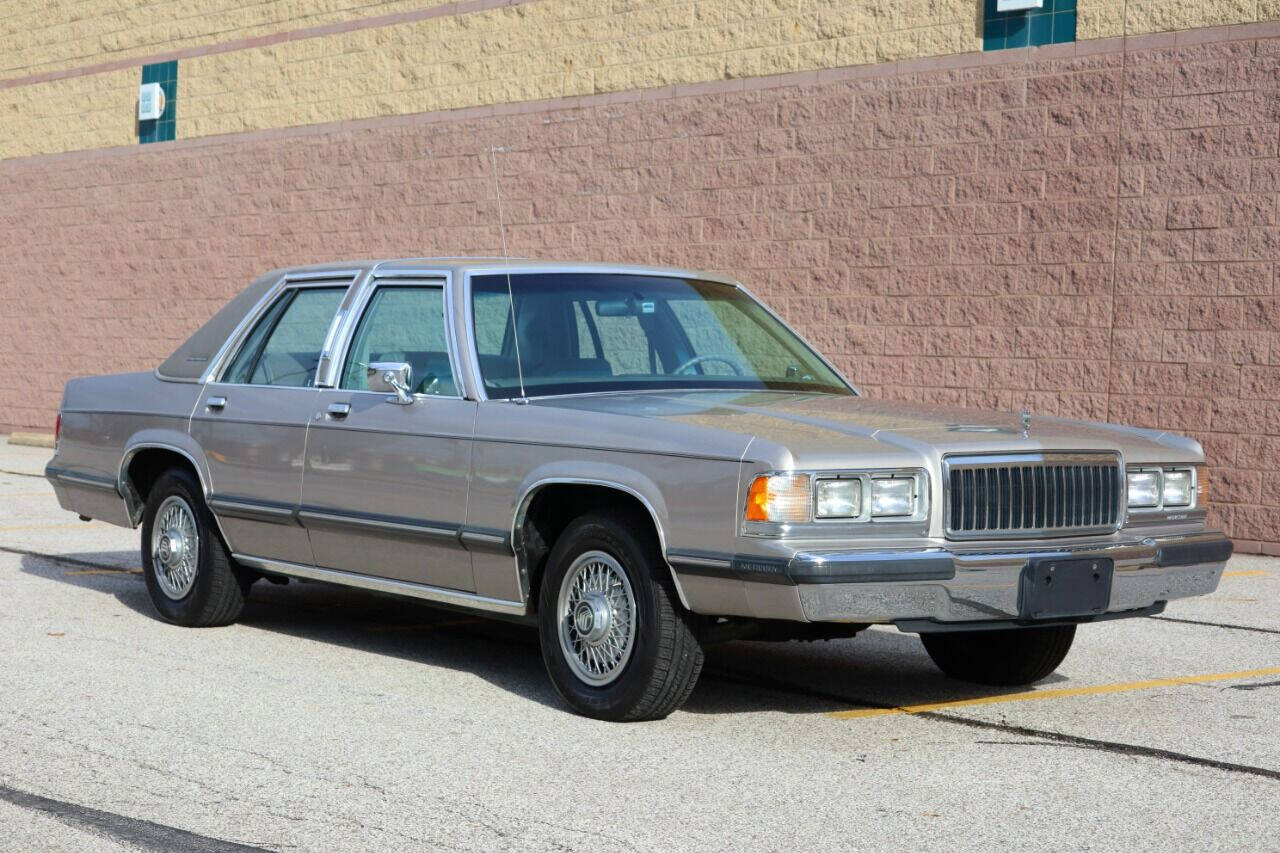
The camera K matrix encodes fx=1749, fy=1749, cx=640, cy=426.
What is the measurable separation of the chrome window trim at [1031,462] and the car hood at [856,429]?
22mm

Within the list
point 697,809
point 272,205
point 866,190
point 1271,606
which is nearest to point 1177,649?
point 1271,606

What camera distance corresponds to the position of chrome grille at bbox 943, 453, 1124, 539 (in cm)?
586

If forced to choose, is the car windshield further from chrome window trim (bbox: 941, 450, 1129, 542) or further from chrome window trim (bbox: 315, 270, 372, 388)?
chrome window trim (bbox: 941, 450, 1129, 542)

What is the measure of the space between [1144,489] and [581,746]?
230 centimetres

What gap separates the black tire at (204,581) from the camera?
8125mm

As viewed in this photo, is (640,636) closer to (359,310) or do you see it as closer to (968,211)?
(359,310)

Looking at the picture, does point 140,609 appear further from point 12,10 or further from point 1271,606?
point 12,10

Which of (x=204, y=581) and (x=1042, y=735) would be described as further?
(x=204, y=581)

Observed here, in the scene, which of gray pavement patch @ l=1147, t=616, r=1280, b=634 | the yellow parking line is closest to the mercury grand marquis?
the yellow parking line

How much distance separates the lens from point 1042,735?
6.15 m

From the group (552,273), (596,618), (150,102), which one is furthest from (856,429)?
(150,102)

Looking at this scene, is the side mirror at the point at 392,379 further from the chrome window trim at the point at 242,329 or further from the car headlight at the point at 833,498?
the car headlight at the point at 833,498

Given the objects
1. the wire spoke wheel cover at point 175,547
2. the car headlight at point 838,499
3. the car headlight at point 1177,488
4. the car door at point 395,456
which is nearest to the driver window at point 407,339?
the car door at point 395,456

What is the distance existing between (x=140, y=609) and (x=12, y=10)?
1662 centimetres
